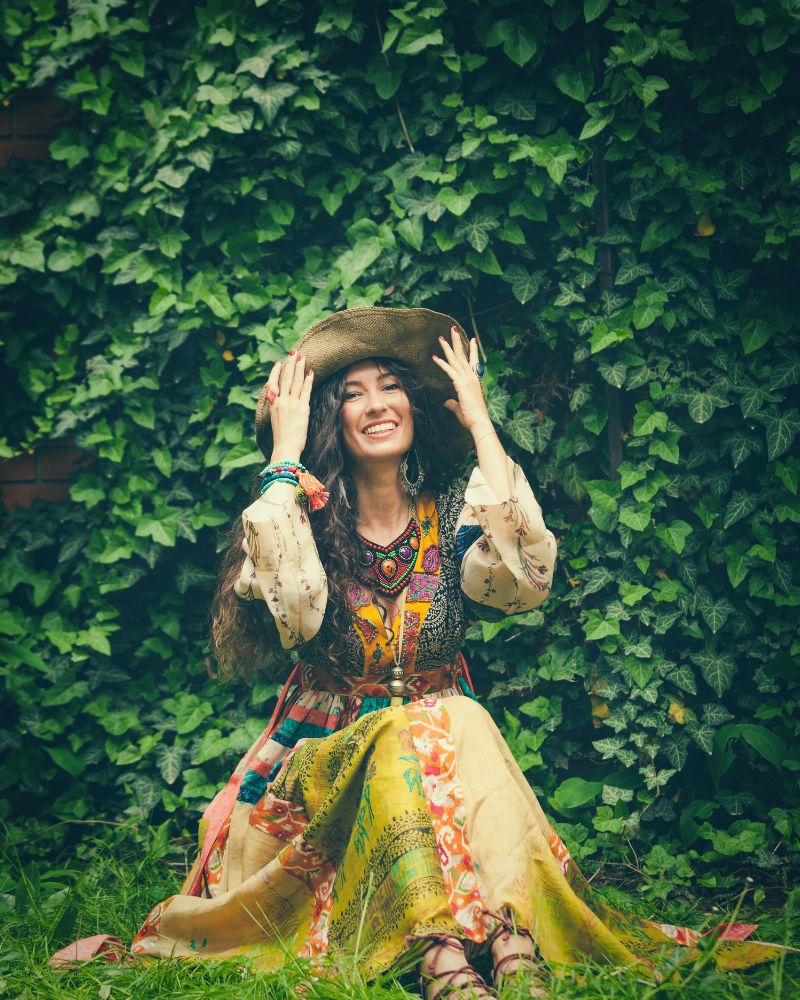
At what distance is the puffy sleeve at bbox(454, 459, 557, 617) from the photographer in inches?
94.0

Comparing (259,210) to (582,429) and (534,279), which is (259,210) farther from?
(582,429)

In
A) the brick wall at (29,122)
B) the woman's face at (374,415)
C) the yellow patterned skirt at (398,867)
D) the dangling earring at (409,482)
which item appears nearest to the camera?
the yellow patterned skirt at (398,867)

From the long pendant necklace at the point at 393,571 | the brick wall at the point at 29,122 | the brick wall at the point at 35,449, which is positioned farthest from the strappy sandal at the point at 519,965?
the brick wall at the point at 29,122

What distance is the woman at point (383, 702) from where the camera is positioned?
198 centimetres

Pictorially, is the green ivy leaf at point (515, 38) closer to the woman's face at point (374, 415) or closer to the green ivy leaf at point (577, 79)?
the green ivy leaf at point (577, 79)

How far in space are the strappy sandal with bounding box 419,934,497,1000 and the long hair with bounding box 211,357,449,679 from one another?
0.83 metres

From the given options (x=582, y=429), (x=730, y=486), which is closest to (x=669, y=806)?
(x=730, y=486)

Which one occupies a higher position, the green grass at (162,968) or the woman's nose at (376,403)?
the woman's nose at (376,403)

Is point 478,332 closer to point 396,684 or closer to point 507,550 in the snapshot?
point 507,550

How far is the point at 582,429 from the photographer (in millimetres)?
3115

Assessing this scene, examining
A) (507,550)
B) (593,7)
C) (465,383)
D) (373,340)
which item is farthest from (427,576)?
(593,7)

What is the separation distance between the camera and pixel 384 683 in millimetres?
2508

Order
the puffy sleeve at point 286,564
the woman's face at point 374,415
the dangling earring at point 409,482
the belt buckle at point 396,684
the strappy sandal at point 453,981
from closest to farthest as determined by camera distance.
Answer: the strappy sandal at point 453,981, the puffy sleeve at point 286,564, the belt buckle at point 396,684, the woman's face at point 374,415, the dangling earring at point 409,482

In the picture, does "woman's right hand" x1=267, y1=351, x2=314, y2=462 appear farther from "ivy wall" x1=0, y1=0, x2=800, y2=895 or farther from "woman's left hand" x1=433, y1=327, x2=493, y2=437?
"ivy wall" x1=0, y1=0, x2=800, y2=895
